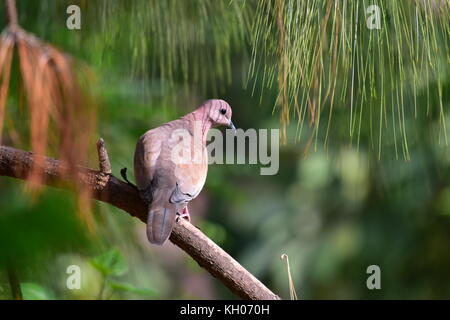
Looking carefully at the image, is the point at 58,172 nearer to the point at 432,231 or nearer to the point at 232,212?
the point at 432,231

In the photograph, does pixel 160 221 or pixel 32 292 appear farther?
pixel 32 292

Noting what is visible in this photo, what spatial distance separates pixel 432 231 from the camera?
5254 mm

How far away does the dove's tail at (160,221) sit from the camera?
69.9 inches

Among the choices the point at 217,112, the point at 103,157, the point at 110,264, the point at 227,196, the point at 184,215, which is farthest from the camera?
the point at 227,196

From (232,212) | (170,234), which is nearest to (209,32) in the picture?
(170,234)

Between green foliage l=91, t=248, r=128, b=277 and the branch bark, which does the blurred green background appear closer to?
green foliage l=91, t=248, r=128, b=277

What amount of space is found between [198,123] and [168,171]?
12.9 inches

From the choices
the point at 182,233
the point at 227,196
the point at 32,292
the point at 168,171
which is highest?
the point at 227,196

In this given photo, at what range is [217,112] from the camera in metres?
2.37

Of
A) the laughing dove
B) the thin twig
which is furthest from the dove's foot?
the thin twig

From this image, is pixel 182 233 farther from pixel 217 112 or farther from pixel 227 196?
pixel 227 196

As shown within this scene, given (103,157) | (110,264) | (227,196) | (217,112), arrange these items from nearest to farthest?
(103,157), (110,264), (217,112), (227,196)

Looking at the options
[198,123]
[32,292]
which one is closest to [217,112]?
[198,123]
